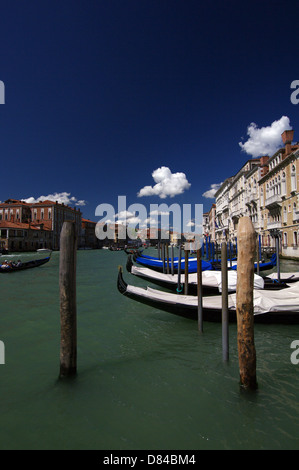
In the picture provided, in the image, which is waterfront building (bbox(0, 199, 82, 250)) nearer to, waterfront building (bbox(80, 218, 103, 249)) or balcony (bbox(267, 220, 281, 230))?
waterfront building (bbox(80, 218, 103, 249))

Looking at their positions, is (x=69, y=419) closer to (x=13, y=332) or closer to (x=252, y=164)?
(x=13, y=332)

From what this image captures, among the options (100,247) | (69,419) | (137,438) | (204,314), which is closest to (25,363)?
(69,419)

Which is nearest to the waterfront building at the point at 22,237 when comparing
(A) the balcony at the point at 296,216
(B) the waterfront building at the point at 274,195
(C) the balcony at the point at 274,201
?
(B) the waterfront building at the point at 274,195

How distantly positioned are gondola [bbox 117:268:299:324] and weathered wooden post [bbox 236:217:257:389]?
→ 180cm

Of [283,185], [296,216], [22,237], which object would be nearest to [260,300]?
[296,216]

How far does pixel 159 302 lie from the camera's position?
4500 millimetres

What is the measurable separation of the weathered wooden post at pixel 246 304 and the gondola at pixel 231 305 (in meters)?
1.80

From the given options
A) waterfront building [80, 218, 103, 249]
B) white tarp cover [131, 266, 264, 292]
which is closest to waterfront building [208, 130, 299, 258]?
white tarp cover [131, 266, 264, 292]

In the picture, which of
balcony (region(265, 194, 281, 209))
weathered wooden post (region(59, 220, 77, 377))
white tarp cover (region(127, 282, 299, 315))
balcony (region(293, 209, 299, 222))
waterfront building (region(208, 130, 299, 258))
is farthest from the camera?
balcony (region(265, 194, 281, 209))

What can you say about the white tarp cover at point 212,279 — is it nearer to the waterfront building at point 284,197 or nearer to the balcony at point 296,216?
the balcony at point 296,216

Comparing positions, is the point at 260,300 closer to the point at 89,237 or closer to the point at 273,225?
the point at 273,225

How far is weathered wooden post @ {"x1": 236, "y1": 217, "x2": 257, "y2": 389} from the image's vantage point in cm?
233

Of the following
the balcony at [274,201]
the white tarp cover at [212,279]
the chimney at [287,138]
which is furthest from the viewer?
the balcony at [274,201]

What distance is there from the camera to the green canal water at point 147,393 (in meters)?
1.92
